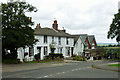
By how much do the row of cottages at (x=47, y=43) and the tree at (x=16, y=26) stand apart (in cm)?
857

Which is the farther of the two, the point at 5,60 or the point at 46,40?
the point at 46,40

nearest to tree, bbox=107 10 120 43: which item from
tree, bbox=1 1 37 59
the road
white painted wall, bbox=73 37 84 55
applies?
white painted wall, bbox=73 37 84 55

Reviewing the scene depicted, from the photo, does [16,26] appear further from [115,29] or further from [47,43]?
[115,29]

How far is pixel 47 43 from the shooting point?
144 ft

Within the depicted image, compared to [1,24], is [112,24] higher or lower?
higher

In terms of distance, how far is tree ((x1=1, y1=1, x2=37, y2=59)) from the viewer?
26.0m

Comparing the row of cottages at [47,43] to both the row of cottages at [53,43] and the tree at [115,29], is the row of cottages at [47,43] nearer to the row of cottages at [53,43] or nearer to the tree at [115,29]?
the row of cottages at [53,43]

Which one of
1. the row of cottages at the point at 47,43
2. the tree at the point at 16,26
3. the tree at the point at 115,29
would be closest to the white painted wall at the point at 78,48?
the row of cottages at the point at 47,43

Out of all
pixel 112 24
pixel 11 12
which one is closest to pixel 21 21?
pixel 11 12

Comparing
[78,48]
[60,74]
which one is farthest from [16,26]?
[78,48]

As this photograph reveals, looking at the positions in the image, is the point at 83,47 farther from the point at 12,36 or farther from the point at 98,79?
the point at 98,79

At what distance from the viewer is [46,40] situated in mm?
43812

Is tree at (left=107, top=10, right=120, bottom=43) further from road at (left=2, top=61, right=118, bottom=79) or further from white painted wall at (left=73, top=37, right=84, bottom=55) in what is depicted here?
road at (left=2, top=61, right=118, bottom=79)

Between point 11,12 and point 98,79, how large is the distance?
16.5 metres
